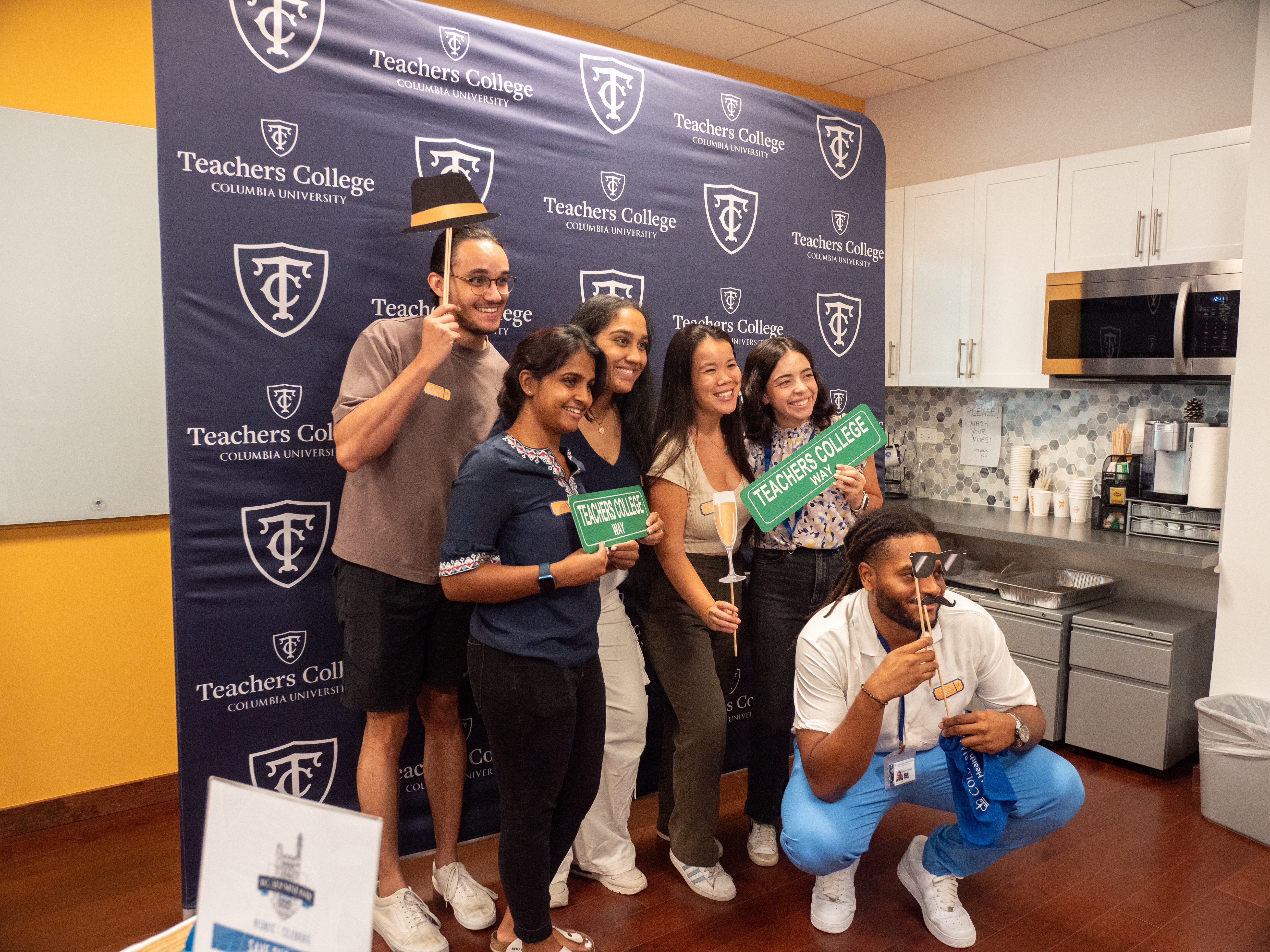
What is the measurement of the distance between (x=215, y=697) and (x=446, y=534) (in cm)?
86

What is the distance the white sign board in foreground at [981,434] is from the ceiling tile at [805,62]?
181cm

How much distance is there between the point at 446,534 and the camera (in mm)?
1866

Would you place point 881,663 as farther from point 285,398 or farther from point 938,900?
point 285,398

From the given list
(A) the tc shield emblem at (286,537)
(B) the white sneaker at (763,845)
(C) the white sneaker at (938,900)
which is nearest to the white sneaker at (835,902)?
(C) the white sneaker at (938,900)

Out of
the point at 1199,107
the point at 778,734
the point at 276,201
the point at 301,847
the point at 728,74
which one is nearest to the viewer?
the point at 301,847

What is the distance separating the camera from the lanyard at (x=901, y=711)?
7.18ft

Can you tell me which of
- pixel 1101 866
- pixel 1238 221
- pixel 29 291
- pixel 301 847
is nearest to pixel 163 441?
pixel 29 291

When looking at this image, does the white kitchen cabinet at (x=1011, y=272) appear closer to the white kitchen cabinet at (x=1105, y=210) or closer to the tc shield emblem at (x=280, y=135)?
the white kitchen cabinet at (x=1105, y=210)

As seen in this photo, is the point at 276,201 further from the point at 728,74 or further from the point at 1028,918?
the point at 728,74

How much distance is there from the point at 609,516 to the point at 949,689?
0.92m

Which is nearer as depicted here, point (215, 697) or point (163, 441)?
point (215, 697)

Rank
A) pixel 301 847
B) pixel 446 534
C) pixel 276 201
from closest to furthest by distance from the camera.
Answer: pixel 301 847, pixel 446 534, pixel 276 201

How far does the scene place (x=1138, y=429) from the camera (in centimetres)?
379

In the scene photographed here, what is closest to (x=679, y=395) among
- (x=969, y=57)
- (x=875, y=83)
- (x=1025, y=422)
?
(x=1025, y=422)
